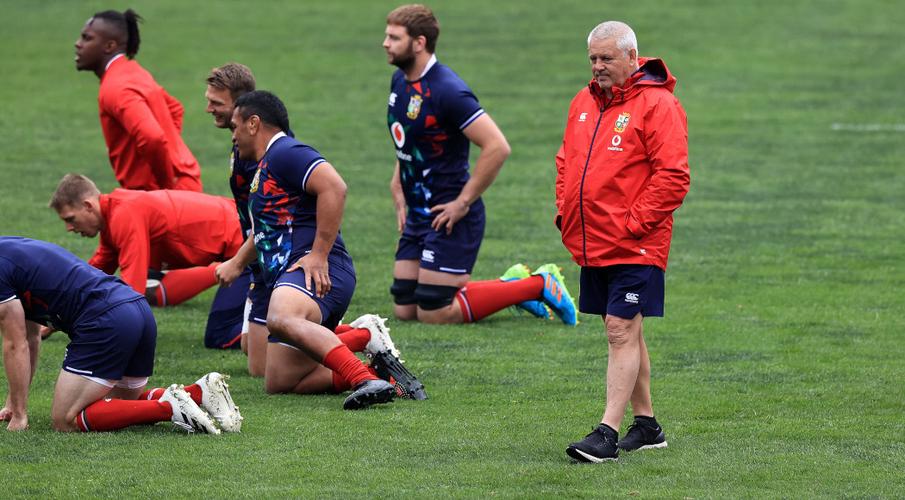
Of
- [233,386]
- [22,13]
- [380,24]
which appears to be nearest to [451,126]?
[233,386]

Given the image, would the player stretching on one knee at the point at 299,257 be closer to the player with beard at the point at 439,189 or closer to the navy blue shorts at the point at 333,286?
the navy blue shorts at the point at 333,286

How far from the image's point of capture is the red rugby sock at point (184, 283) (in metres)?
10.9

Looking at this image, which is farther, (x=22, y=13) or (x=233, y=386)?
(x=22, y=13)

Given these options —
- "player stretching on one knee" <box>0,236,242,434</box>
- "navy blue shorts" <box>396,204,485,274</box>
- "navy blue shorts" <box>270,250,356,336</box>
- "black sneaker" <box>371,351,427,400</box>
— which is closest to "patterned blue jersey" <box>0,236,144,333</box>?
"player stretching on one knee" <box>0,236,242,434</box>

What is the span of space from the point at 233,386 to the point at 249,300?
2.41ft

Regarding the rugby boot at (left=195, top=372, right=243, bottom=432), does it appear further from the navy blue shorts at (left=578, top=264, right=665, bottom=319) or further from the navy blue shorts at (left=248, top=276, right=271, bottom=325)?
the navy blue shorts at (left=578, top=264, right=665, bottom=319)

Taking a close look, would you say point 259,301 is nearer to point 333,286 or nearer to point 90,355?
point 333,286

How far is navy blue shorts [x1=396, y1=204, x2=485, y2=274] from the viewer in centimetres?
1017

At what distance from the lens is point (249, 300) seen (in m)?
9.09

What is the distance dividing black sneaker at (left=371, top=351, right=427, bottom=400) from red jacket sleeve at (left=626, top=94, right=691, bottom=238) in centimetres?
202

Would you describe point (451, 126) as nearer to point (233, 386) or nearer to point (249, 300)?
point (249, 300)

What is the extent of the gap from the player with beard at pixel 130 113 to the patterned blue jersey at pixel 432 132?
63.1 inches

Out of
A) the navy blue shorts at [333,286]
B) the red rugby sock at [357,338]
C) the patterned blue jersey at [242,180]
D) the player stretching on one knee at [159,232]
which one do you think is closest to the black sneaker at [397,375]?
the red rugby sock at [357,338]

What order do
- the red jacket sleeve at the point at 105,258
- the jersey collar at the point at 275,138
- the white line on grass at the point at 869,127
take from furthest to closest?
the white line on grass at the point at 869,127
the red jacket sleeve at the point at 105,258
the jersey collar at the point at 275,138
